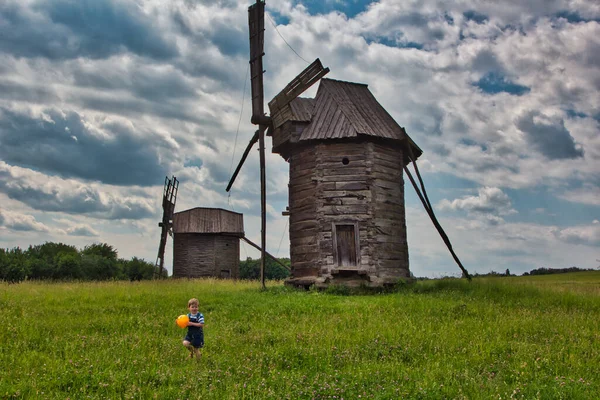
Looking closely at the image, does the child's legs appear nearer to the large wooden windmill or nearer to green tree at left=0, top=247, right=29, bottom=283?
the large wooden windmill

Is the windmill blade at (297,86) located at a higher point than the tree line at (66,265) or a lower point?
higher

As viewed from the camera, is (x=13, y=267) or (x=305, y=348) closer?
(x=305, y=348)

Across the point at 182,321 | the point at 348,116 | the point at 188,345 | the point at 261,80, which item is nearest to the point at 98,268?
the point at 261,80

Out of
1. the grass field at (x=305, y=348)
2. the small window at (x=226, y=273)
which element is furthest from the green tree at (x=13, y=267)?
the grass field at (x=305, y=348)

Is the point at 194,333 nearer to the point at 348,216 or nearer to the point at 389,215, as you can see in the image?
the point at 348,216

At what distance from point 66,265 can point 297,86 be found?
31.7m

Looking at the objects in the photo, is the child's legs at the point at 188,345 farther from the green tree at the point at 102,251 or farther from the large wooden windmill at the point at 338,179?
the green tree at the point at 102,251

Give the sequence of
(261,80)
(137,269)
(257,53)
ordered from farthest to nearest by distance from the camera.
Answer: (137,269), (257,53), (261,80)

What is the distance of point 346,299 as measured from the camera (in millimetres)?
17047

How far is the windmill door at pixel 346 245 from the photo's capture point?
66.2ft

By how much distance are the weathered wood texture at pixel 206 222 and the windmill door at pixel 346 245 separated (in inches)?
728

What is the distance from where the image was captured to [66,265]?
4384 centimetres

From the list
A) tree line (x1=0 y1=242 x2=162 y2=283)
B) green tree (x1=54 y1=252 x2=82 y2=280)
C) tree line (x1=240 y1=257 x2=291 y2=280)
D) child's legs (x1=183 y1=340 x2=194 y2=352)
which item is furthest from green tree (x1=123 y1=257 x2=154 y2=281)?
child's legs (x1=183 y1=340 x2=194 y2=352)

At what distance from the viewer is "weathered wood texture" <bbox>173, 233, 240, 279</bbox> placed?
3675cm
